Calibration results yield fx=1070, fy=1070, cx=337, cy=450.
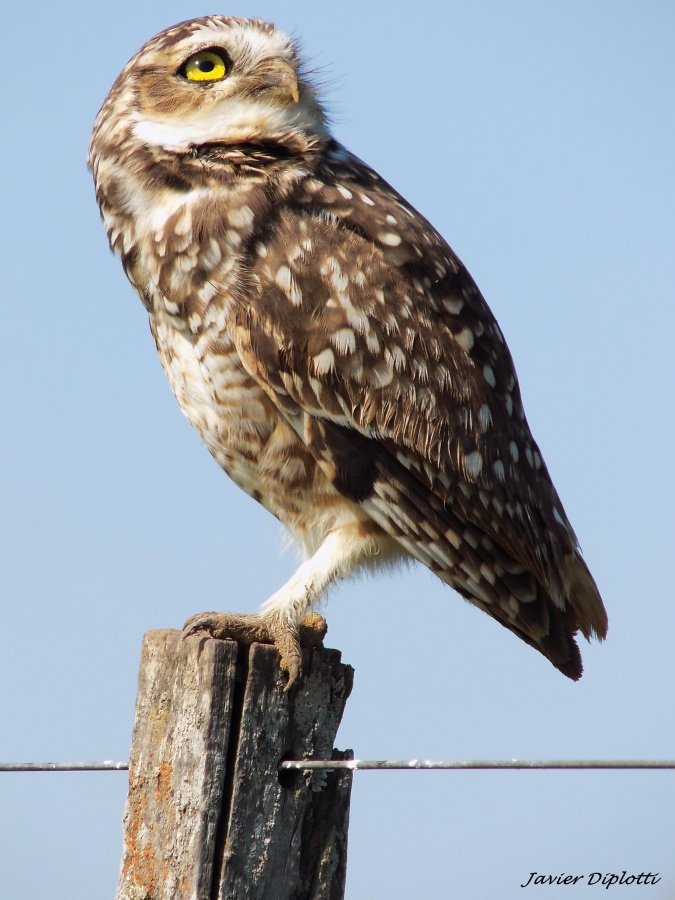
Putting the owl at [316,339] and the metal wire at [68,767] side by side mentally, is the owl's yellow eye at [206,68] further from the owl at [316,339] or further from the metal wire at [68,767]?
the metal wire at [68,767]

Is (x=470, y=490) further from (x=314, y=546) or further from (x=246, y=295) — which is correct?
(x=246, y=295)

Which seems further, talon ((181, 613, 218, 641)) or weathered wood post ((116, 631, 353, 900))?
talon ((181, 613, 218, 641))

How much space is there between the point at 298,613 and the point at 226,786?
0.96 metres

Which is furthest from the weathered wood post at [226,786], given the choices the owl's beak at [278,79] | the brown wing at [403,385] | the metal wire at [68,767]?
the owl's beak at [278,79]

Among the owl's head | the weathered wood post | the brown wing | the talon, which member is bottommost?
the weathered wood post

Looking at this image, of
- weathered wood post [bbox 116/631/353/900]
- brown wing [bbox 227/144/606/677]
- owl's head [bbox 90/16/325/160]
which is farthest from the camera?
owl's head [bbox 90/16/325/160]

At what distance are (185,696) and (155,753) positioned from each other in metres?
0.14

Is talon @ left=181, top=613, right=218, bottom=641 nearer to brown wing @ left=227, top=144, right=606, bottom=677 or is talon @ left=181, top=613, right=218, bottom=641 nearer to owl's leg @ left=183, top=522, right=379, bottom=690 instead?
owl's leg @ left=183, top=522, right=379, bottom=690

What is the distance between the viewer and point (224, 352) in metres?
3.48

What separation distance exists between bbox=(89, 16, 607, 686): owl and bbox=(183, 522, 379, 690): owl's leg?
12 millimetres

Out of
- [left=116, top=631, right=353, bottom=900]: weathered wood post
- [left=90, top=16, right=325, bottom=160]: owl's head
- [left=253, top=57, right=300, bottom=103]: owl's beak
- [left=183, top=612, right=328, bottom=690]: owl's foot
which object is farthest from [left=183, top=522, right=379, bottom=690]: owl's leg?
[left=253, top=57, right=300, bottom=103]: owl's beak

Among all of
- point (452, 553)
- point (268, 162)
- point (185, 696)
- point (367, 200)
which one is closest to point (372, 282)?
point (367, 200)

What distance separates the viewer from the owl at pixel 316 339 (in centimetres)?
348

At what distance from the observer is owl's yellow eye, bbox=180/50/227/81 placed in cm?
394
